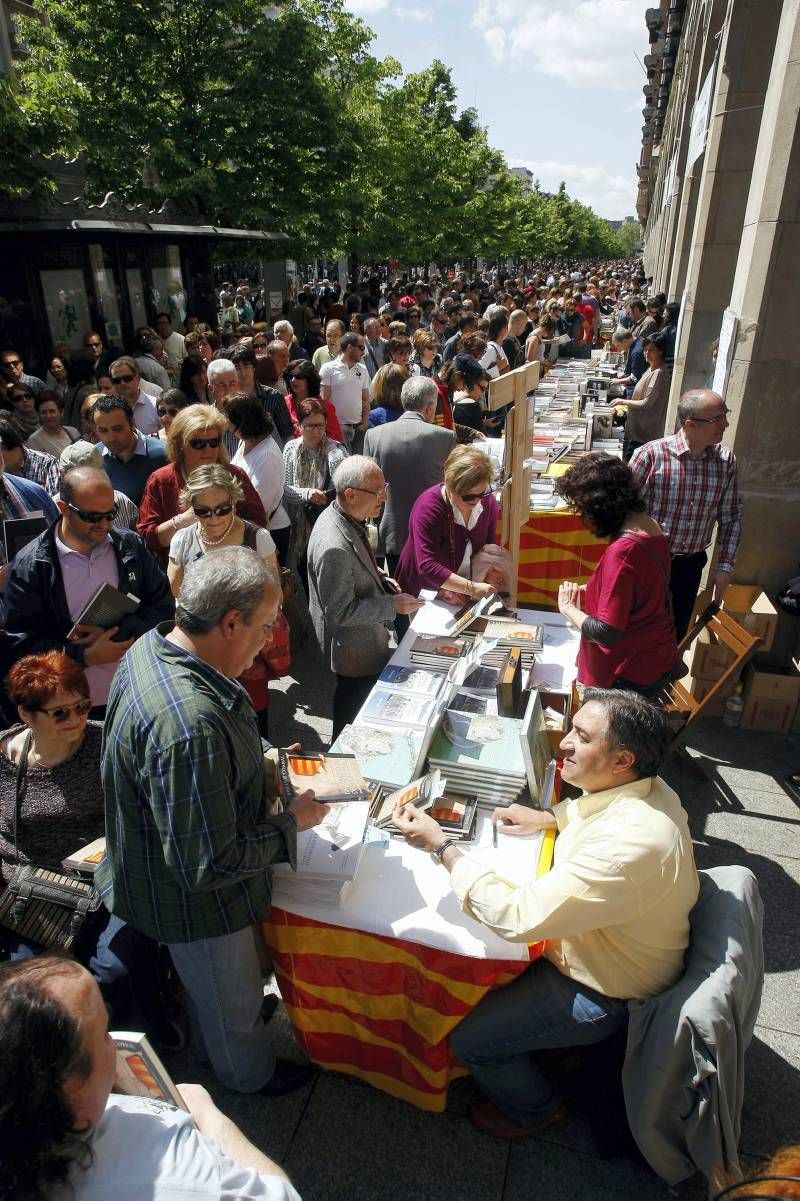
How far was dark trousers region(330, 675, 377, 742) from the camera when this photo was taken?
142 inches

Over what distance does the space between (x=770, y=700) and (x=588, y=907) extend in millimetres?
3094

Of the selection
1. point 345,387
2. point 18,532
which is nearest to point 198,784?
point 18,532

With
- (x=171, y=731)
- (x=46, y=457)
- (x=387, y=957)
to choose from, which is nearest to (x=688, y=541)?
(x=387, y=957)

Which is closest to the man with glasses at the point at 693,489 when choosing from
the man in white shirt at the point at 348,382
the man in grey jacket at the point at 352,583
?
the man in grey jacket at the point at 352,583

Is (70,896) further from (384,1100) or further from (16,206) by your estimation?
(16,206)

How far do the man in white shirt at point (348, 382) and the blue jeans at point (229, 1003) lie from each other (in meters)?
5.72

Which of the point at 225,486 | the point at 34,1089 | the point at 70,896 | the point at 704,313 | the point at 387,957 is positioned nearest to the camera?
the point at 34,1089

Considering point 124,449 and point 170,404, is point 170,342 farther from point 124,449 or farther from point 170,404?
point 124,449

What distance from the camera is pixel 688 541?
429 cm

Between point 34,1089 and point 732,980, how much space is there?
166 cm

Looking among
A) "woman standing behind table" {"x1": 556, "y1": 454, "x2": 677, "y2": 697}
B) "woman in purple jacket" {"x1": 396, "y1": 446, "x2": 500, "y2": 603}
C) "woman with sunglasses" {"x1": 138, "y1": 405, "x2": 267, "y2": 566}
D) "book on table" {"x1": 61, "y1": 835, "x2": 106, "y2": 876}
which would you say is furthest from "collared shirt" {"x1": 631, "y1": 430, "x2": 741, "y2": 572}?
"book on table" {"x1": 61, "y1": 835, "x2": 106, "y2": 876}

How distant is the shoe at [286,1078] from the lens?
2.42m

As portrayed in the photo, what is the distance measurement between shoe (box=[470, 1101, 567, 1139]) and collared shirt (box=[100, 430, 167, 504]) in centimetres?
359

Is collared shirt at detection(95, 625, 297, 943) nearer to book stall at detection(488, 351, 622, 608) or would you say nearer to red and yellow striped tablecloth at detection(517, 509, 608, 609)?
book stall at detection(488, 351, 622, 608)
